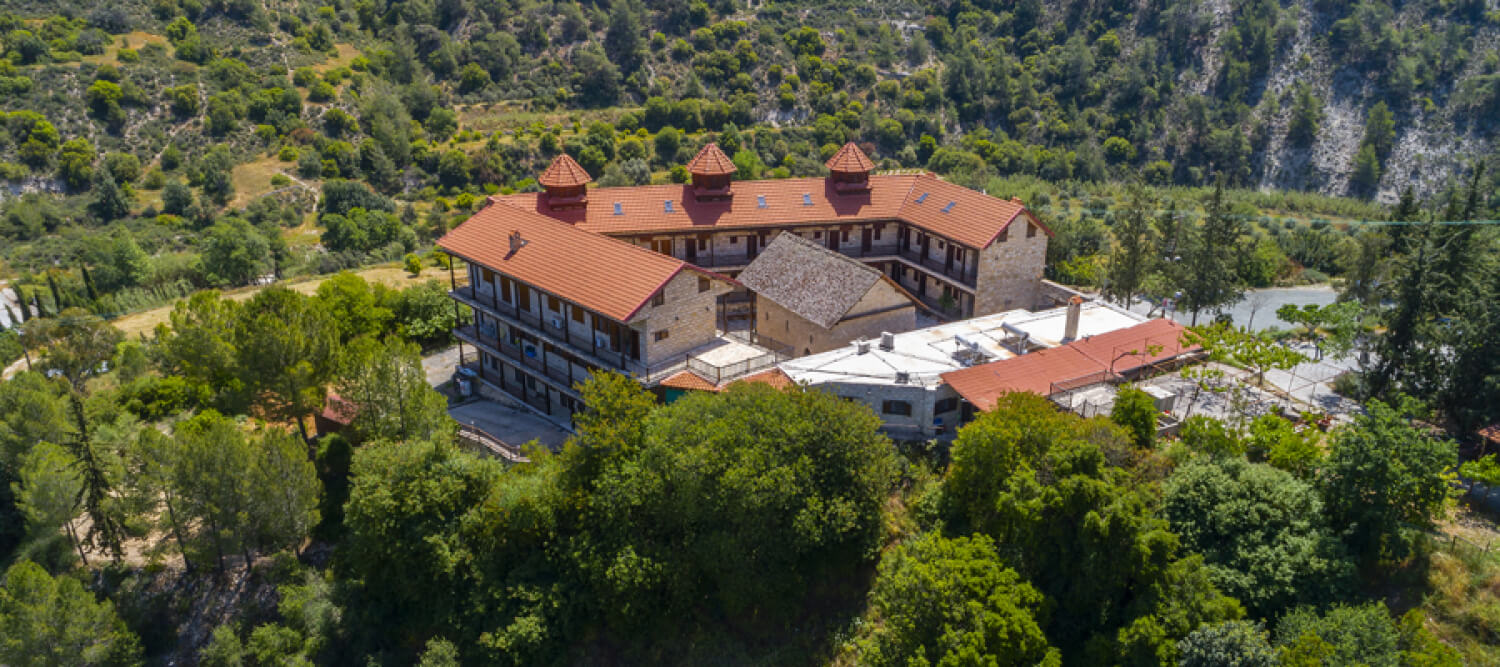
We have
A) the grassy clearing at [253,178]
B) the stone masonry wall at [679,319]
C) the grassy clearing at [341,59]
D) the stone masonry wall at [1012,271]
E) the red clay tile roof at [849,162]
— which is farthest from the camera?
the grassy clearing at [341,59]

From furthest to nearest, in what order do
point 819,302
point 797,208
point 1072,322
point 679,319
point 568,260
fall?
1. point 797,208
2. point 819,302
3. point 1072,322
4. point 568,260
5. point 679,319

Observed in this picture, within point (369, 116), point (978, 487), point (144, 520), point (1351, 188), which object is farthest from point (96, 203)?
point (1351, 188)

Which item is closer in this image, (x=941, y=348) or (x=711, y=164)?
(x=941, y=348)

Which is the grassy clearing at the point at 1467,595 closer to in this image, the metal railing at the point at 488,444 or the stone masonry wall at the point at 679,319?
the stone masonry wall at the point at 679,319

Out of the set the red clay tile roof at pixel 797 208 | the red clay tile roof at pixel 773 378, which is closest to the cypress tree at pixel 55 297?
the red clay tile roof at pixel 797 208

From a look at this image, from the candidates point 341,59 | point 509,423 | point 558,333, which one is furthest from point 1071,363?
point 341,59

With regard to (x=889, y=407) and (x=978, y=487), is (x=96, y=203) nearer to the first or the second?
(x=889, y=407)

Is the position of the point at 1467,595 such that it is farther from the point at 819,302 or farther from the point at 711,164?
the point at 711,164
